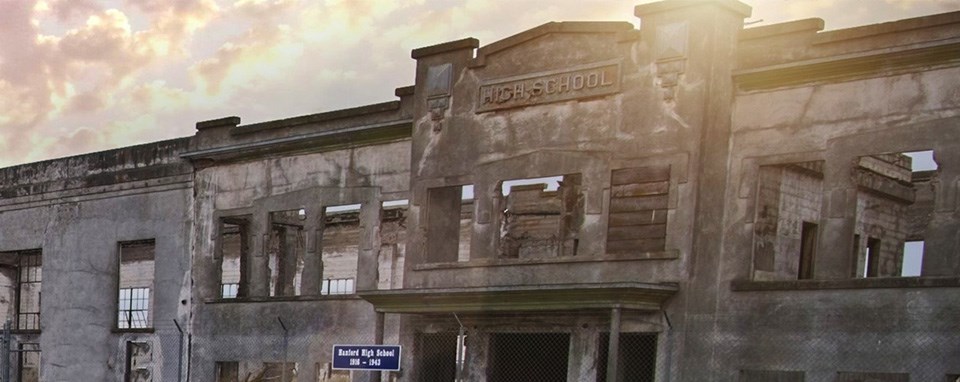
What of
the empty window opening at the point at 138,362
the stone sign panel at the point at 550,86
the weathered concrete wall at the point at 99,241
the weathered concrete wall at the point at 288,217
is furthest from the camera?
the empty window opening at the point at 138,362

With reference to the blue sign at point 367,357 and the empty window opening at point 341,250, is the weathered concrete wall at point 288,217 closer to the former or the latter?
the blue sign at point 367,357

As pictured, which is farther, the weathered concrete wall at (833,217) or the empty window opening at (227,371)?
the empty window opening at (227,371)

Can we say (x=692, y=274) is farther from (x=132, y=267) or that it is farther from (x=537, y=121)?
(x=132, y=267)

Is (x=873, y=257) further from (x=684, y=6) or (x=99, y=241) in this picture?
(x=99, y=241)

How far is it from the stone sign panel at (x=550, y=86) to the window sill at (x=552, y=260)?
241 centimetres

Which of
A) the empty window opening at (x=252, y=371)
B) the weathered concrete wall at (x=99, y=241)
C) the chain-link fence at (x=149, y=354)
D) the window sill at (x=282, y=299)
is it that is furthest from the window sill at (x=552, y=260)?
the weathered concrete wall at (x=99, y=241)

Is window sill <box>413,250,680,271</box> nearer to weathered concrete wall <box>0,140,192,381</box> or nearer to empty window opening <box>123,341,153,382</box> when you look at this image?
weathered concrete wall <box>0,140,192,381</box>

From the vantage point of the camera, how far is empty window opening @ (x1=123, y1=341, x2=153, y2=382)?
1147 inches

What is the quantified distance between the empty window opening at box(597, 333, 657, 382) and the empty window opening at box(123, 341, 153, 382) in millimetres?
11070

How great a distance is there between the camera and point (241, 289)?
92.5 ft

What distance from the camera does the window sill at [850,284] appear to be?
1797 centimetres

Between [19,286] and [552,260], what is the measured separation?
1573 cm

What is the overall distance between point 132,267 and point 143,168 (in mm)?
14214

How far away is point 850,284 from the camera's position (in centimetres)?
1888
